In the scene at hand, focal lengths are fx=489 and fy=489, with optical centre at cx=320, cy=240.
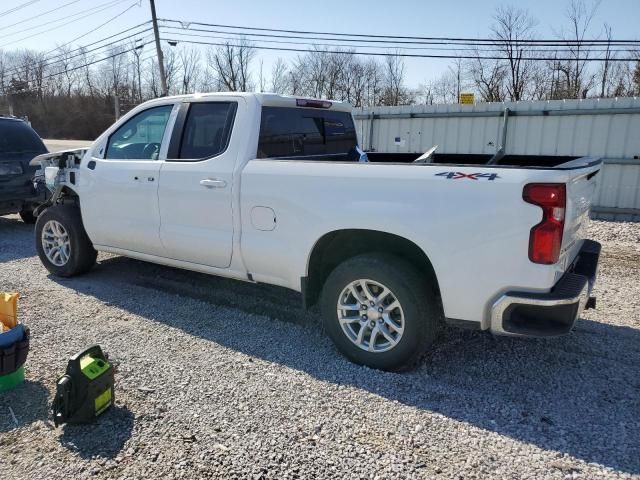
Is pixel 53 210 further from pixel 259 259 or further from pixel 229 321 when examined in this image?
pixel 259 259

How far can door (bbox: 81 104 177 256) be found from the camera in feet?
15.4

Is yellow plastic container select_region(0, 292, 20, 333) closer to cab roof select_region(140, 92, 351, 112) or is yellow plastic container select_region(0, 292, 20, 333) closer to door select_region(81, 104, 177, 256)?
door select_region(81, 104, 177, 256)

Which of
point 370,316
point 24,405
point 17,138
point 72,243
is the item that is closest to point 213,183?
point 370,316

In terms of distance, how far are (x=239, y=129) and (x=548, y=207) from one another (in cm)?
250

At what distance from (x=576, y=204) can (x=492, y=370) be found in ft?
4.34

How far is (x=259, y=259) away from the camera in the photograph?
398 cm

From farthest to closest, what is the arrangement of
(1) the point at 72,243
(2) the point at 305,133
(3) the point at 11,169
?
1. (3) the point at 11,169
2. (1) the point at 72,243
3. (2) the point at 305,133

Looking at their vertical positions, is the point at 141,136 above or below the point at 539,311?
above

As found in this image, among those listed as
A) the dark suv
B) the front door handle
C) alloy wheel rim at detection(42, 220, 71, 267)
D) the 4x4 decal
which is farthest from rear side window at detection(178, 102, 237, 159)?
the dark suv

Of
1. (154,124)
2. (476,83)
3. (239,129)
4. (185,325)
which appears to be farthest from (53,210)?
(476,83)

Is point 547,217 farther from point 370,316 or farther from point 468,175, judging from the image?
point 370,316

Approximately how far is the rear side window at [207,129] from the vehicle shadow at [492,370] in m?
1.51

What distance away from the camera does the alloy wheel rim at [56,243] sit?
5613 mm

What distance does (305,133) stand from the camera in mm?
4656
